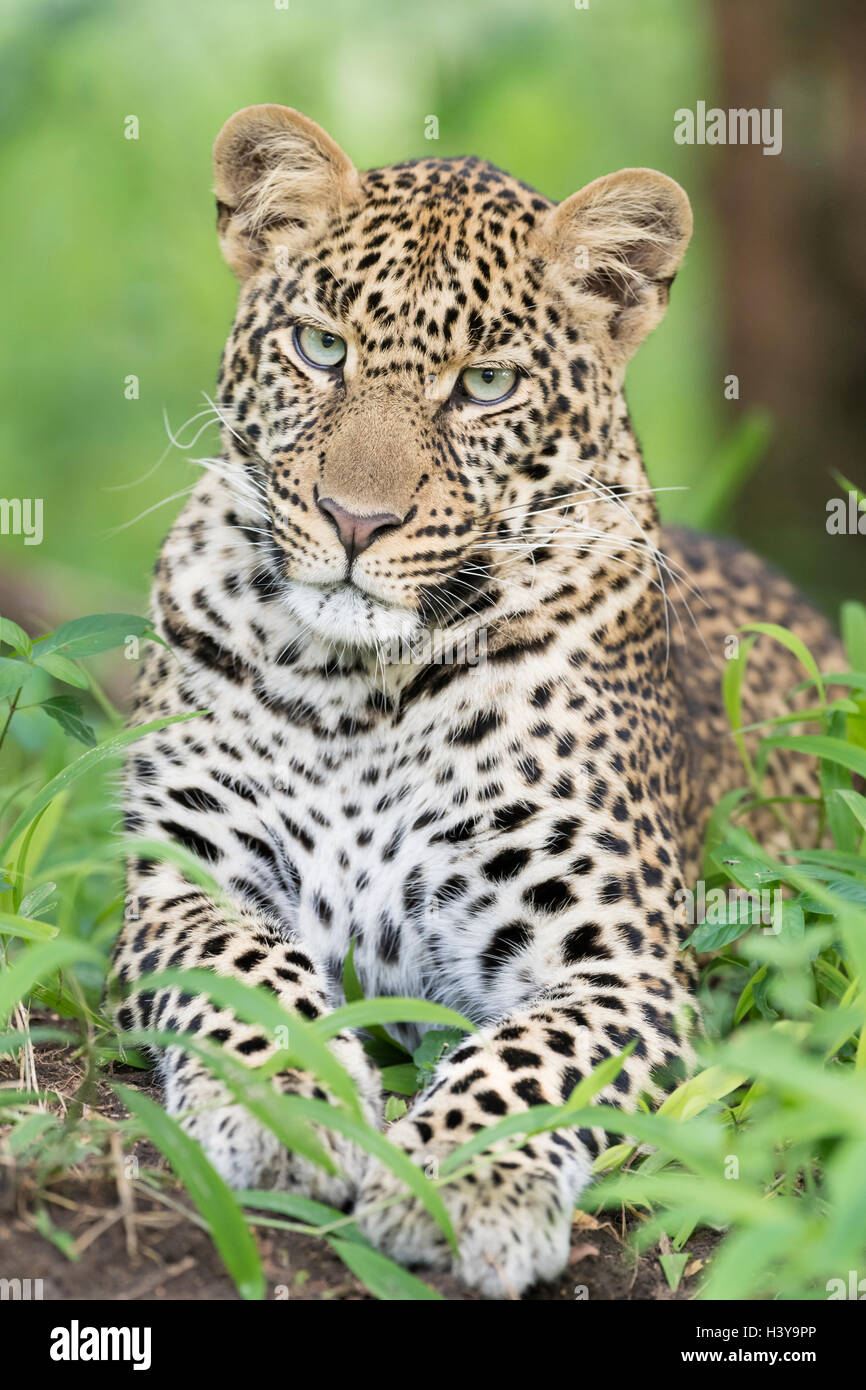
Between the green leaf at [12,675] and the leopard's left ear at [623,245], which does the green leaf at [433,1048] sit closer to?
the green leaf at [12,675]

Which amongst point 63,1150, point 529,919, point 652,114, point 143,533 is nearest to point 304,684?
point 529,919

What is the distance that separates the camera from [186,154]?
20.1 m

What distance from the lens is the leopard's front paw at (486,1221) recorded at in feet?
12.1

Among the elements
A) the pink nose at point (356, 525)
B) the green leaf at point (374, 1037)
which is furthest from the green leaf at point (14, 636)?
the green leaf at point (374, 1037)

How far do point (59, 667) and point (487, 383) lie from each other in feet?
5.37

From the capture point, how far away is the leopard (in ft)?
15.8

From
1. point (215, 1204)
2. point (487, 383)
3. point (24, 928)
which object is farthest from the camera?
point (487, 383)

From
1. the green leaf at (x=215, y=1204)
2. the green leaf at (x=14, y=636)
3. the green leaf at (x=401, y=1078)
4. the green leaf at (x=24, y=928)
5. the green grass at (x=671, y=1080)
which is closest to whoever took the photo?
the green grass at (x=671, y=1080)

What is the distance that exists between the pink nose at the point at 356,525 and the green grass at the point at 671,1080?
0.65 m

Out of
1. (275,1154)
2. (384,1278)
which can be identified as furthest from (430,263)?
(384,1278)

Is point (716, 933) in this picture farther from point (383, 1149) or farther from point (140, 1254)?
point (140, 1254)

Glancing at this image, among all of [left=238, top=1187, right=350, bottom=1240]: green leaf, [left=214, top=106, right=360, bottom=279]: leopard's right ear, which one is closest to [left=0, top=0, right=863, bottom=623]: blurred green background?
[left=214, top=106, right=360, bottom=279]: leopard's right ear

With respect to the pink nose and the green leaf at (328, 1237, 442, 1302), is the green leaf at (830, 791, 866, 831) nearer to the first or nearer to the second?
the pink nose

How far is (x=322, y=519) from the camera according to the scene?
471 cm
